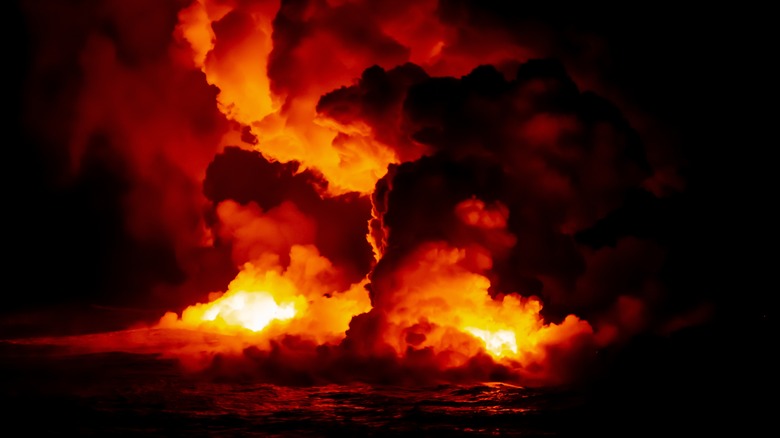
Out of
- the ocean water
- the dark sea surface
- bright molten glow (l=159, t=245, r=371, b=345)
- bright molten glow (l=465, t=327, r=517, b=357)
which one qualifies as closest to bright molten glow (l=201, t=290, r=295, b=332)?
bright molten glow (l=159, t=245, r=371, b=345)

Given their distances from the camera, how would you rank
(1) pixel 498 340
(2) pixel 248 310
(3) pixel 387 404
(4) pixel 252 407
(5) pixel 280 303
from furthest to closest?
(5) pixel 280 303 → (2) pixel 248 310 → (1) pixel 498 340 → (3) pixel 387 404 → (4) pixel 252 407

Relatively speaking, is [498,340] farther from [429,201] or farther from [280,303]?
[280,303]

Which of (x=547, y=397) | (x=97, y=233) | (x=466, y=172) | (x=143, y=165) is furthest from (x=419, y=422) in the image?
(x=97, y=233)

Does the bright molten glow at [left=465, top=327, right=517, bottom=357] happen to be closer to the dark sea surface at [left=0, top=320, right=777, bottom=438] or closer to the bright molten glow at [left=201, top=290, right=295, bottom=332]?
the dark sea surface at [left=0, top=320, right=777, bottom=438]

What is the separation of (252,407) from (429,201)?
5.62m

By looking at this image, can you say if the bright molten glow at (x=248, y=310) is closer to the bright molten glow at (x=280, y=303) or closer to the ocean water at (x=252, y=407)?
the bright molten glow at (x=280, y=303)

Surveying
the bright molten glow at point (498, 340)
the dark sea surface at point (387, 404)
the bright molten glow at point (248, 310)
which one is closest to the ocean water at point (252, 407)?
the dark sea surface at point (387, 404)

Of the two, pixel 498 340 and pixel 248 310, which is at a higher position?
pixel 248 310

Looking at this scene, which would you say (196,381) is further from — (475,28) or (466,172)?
(475,28)

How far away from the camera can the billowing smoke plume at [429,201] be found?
1612 centimetres

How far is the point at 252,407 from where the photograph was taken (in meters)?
13.3

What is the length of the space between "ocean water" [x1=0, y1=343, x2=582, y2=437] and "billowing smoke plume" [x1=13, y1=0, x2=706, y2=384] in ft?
3.31

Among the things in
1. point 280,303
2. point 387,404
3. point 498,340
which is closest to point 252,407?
point 387,404

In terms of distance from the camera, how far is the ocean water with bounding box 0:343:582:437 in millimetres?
11984
